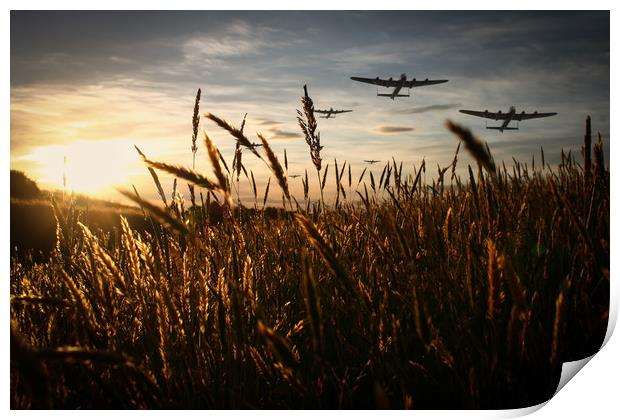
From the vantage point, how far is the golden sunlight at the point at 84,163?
2.26m

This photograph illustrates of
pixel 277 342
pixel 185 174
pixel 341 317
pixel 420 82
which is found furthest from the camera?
pixel 420 82

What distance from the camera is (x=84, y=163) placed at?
2.33 m

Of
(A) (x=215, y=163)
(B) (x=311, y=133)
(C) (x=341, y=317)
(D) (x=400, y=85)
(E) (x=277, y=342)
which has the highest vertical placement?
(D) (x=400, y=85)

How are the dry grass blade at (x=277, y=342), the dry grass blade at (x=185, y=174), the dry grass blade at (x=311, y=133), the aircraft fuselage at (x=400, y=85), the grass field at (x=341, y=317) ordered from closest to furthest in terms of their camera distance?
the dry grass blade at (x=277, y=342), the dry grass blade at (x=185, y=174), the grass field at (x=341, y=317), the dry grass blade at (x=311, y=133), the aircraft fuselage at (x=400, y=85)

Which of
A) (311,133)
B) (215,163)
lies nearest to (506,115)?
(311,133)

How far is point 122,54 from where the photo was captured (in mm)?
2383

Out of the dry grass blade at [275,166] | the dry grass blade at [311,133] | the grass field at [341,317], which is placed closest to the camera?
the dry grass blade at [275,166]

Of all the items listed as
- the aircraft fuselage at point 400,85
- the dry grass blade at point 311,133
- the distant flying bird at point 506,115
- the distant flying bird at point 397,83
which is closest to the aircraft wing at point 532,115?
the distant flying bird at point 506,115

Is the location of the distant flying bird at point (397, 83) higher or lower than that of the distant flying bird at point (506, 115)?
higher

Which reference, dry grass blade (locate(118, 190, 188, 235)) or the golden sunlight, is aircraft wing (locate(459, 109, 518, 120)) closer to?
the golden sunlight

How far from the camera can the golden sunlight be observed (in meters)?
2.26

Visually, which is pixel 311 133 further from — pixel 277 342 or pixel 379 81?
pixel 277 342

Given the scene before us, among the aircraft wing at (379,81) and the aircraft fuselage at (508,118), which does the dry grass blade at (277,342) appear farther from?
the aircraft fuselage at (508,118)
